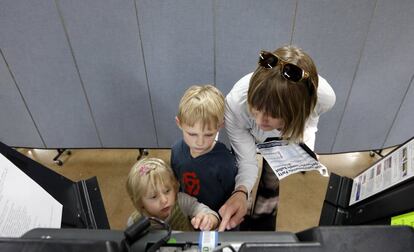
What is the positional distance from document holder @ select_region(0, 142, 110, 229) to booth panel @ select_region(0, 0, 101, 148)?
124 cm

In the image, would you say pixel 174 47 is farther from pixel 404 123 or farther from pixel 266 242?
pixel 404 123

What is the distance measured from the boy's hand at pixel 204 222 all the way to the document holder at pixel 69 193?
1.06 ft

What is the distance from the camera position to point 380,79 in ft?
6.32

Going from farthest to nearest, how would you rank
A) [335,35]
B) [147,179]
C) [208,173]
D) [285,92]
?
[335,35], [208,173], [147,179], [285,92]

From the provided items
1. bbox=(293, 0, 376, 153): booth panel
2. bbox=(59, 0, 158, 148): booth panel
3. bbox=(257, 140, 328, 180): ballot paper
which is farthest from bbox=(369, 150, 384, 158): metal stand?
bbox=(59, 0, 158, 148): booth panel

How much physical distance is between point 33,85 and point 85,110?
341 millimetres

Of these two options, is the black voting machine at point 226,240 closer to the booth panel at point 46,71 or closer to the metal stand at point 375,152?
the booth panel at point 46,71

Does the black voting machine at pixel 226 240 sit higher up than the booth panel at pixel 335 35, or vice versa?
the black voting machine at pixel 226 240

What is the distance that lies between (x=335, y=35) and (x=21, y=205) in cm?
169

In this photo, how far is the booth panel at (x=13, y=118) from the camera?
196cm

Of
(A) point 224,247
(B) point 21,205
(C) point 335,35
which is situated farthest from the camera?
(C) point 335,35

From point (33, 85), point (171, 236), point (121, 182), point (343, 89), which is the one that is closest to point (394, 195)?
point (171, 236)

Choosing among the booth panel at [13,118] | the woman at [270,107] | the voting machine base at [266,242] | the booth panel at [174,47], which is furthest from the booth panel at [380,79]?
the booth panel at [13,118]

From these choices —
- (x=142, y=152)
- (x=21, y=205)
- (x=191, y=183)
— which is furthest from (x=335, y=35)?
(x=21, y=205)
